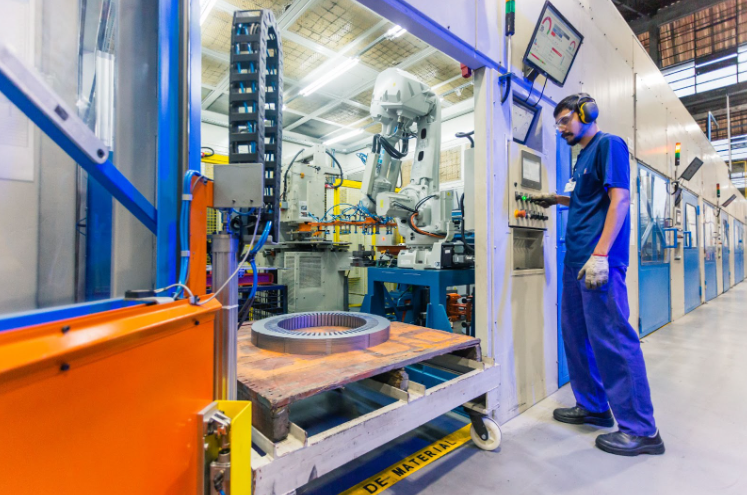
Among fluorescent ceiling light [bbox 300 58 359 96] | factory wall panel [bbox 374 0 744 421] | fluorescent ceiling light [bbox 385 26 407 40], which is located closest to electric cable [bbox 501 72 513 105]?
factory wall panel [bbox 374 0 744 421]

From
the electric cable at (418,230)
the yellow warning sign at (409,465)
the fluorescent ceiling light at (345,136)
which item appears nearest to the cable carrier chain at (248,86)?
the yellow warning sign at (409,465)

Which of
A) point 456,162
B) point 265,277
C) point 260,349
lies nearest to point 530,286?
point 260,349

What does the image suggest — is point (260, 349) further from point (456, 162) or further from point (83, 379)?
point (456, 162)

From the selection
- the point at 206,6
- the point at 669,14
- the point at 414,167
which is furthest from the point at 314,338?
the point at 669,14

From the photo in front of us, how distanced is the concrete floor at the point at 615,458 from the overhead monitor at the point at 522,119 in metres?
1.76

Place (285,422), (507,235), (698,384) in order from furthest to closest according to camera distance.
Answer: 1. (698,384)
2. (507,235)
3. (285,422)

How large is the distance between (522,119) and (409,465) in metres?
2.12

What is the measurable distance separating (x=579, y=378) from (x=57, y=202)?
255cm

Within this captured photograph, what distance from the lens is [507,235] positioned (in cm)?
218

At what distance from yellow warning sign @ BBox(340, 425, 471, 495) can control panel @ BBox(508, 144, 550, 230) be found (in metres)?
1.25

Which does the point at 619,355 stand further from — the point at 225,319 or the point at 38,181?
the point at 38,181

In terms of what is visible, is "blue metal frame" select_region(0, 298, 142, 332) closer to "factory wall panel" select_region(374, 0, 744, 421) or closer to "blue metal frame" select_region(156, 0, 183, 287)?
"blue metal frame" select_region(156, 0, 183, 287)

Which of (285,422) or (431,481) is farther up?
(285,422)

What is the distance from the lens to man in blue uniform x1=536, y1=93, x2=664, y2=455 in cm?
177
